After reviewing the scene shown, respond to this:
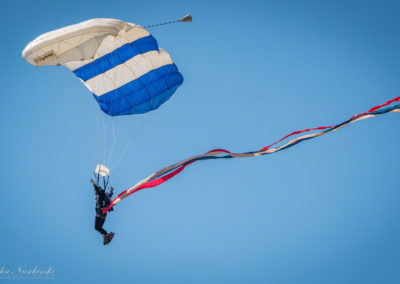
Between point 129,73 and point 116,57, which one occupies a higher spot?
point 116,57

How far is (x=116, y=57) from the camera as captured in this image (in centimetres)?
1144

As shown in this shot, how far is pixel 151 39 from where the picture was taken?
11.2 m

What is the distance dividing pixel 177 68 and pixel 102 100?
233cm

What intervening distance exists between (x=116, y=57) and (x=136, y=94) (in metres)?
1.17

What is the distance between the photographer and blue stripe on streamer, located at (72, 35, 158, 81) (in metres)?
11.2

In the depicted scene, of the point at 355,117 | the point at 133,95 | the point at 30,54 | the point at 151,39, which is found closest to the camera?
the point at 355,117

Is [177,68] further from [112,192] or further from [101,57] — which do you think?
[112,192]

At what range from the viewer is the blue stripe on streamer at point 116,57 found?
1119 centimetres

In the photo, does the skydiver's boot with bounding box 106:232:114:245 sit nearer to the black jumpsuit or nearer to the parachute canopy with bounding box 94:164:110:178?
the black jumpsuit

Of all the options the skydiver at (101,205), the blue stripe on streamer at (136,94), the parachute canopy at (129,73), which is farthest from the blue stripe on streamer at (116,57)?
the skydiver at (101,205)

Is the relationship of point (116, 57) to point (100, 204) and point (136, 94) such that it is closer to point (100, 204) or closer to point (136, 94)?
point (136, 94)

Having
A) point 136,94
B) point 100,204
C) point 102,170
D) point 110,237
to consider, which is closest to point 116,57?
point 136,94

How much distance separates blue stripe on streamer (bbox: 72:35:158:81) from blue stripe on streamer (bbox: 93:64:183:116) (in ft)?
2.19

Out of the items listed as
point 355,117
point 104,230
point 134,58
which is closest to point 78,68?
point 134,58
